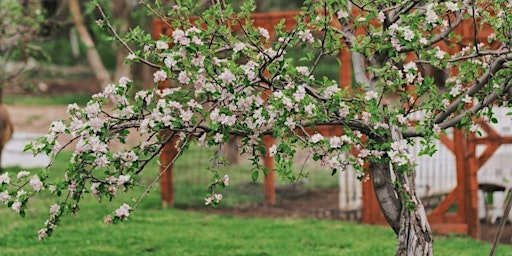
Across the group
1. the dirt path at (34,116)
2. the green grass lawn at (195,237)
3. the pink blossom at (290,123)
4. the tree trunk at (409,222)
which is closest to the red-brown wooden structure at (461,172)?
the green grass lawn at (195,237)

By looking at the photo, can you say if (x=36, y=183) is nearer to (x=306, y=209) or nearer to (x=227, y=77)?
(x=227, y=77)

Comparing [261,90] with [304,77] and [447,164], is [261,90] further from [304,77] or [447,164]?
[447,164]

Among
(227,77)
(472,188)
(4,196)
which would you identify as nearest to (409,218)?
(227,77)

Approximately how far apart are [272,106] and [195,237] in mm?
5477

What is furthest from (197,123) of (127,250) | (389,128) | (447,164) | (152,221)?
(447,164)

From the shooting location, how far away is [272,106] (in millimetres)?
5828

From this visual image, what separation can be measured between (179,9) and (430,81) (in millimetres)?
1595

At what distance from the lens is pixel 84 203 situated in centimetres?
1330

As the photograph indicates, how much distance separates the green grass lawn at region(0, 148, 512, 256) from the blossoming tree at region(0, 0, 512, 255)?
3.69 meters

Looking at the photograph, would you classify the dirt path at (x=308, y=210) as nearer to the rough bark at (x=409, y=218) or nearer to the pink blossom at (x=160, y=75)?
the rough bark at (x=409, y=218)

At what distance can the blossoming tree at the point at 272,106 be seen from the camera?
5.94m

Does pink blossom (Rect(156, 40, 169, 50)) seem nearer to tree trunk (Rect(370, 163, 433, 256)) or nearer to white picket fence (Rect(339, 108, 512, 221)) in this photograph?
tree trunk (Rect(370, 163, 433, 256))

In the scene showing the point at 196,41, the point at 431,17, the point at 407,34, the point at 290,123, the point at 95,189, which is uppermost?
the point at 431,17

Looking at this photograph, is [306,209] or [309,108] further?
[306,209]
